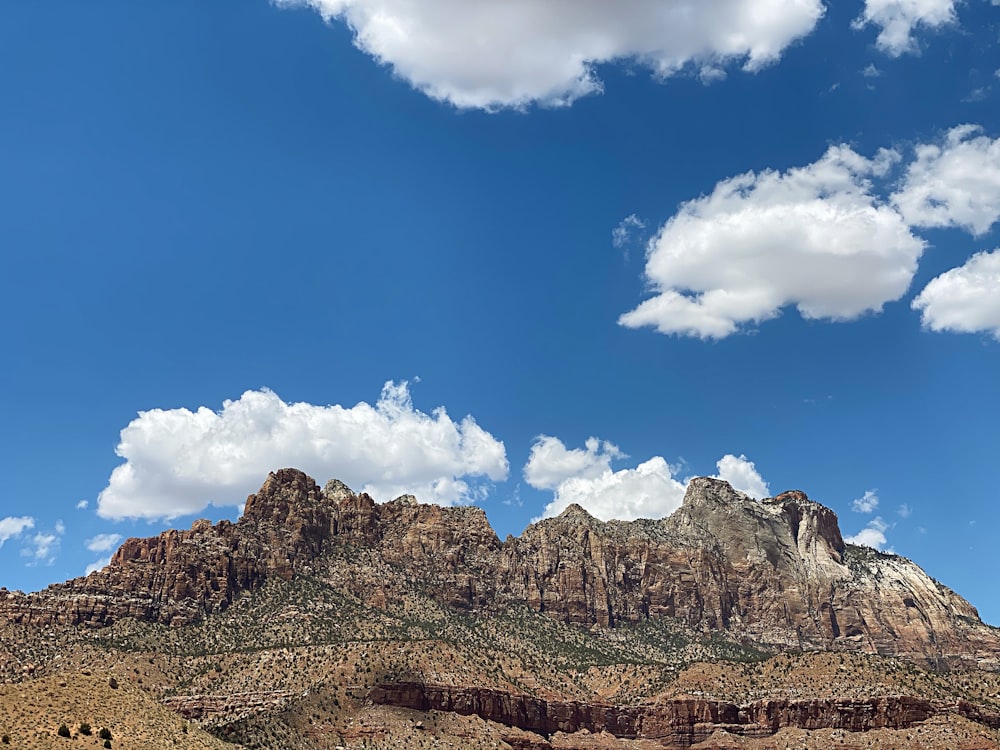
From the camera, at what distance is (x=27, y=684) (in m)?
118

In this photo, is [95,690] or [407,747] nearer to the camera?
[95,690]

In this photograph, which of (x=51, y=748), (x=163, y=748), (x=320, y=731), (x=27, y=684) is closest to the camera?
(x=51, y=748)

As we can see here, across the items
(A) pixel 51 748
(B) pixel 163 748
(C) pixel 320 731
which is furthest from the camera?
(C) pixel 320 731

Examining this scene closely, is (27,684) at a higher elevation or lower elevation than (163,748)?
higher

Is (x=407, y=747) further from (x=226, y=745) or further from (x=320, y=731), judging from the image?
(x=226, y=745)

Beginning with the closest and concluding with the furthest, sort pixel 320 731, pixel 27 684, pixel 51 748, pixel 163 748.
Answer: pixel 51 748 < pixel 163 748 < pixel 27 684 < pixel 320 731

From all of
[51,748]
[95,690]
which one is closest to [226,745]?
[95,690]

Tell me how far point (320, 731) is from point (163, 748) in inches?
3619

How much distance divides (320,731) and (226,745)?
2985 inches

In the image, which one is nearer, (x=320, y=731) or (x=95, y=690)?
(x=95, y=690)

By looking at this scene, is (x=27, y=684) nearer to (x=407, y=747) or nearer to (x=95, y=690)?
(x=95, y=690)

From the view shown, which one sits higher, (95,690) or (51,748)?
(95,690)

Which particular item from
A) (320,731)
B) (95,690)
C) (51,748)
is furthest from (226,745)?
(320,731)

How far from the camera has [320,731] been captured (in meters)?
197
